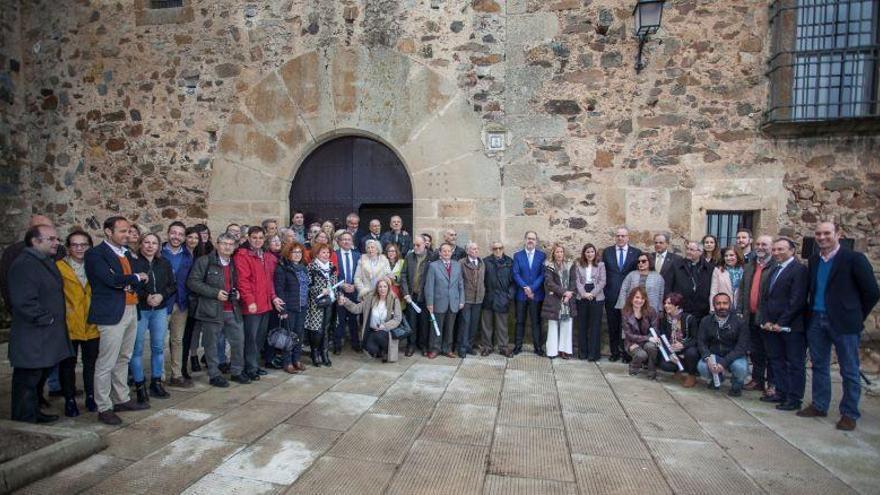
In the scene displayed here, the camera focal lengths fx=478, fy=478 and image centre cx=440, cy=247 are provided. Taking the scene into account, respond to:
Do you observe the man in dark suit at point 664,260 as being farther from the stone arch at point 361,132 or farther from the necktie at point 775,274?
the stone arch at point 361,132

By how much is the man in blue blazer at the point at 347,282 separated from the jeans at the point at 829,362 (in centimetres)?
453

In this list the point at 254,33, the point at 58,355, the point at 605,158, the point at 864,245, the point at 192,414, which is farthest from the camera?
the point at 254,33

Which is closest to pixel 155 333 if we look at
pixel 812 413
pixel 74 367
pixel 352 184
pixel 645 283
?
pixel 74 367

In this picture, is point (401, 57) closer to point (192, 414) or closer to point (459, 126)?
point (459, 126)

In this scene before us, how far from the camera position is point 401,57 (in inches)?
254

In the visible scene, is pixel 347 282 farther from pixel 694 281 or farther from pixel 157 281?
pixel 694 281

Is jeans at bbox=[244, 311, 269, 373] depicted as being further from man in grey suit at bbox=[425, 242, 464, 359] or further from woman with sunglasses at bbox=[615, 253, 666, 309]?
woman with sunglasses at bbox=[615, 253, 666, 309]

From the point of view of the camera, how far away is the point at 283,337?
4.84m

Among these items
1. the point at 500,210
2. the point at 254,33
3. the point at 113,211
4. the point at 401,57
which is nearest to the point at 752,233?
the point at 500,210

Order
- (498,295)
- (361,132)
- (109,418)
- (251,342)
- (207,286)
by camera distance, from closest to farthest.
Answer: (109,418) → (207,286) → (251,342) → (498,295) → (361,132)

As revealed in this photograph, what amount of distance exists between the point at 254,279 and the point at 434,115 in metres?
3.22

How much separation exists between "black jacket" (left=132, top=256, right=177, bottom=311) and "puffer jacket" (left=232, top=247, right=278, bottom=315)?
582 mm

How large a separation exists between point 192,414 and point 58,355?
1.03 m

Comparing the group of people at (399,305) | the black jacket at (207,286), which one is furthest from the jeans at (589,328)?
the black jacket at (207,286)
